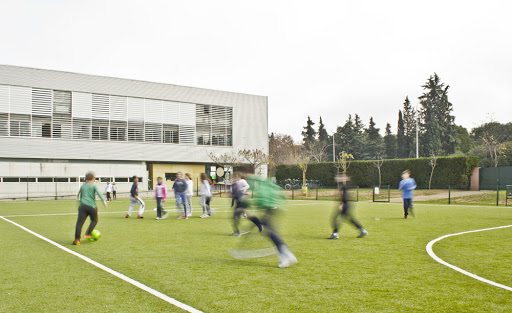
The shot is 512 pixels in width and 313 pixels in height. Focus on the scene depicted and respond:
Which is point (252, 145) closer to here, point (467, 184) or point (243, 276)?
point (467, 184)

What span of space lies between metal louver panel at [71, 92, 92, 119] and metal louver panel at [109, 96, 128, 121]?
2.38m

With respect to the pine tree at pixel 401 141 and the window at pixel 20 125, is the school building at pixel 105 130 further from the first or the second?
the pine tree at pixel 401 141

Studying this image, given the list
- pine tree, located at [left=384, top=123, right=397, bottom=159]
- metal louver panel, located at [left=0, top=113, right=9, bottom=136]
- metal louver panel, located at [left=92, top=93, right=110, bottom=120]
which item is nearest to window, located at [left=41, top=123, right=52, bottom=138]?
metal louver panel, located at [left=0, top=113, right=9, bottom=136]

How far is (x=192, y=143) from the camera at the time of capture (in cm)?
5247

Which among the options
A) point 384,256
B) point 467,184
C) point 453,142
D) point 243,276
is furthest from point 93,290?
point 453,142

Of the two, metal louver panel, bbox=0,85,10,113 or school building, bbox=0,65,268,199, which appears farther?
school building, bbox=0,65,268,199

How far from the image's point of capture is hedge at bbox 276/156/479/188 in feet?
129

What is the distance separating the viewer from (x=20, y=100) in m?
→ 42.8

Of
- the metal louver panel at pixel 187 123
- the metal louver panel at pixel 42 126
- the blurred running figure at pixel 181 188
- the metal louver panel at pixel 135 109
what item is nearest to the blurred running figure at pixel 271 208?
the blurred running figure at pixel 181 188

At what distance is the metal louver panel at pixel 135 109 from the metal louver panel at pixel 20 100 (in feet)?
34.0

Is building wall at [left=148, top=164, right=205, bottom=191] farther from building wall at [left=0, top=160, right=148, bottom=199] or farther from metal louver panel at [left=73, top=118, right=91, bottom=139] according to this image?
metal louver panel at [left=73, top=118, right=91, bottom=139]

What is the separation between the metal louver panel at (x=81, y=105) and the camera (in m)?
45.3

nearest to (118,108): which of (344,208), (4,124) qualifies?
(4,124)

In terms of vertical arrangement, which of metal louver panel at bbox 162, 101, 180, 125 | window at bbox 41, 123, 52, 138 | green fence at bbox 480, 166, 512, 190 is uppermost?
metal louver panel at bbox 162, 101, 180, 125
